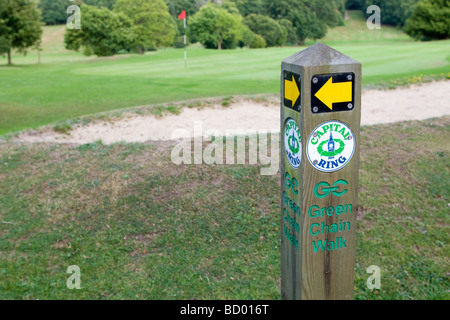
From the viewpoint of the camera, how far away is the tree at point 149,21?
47.6m

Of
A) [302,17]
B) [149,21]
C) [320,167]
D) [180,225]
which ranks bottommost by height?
[180,225]

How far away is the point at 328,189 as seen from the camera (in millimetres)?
2586

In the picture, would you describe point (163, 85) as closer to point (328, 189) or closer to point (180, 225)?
point (180, 225)

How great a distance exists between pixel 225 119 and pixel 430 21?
142 feet

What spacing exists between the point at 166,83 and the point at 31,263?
44.1 feet

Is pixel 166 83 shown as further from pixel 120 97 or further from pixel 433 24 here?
pixel 433 24

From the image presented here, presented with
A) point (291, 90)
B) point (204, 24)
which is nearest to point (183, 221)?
point (291, 90)

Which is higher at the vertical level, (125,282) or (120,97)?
(120,97)

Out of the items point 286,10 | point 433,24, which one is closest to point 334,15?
point 286,10

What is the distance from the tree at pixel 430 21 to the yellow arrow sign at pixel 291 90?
49.5 m

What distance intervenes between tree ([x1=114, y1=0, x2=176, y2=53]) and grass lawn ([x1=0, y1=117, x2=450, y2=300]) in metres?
42.3

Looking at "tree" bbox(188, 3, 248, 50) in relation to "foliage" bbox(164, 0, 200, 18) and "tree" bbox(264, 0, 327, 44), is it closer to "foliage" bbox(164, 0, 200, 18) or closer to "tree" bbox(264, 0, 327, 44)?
"tree" bbox(264, 0, 327, 44)

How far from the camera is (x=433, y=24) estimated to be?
46156mm

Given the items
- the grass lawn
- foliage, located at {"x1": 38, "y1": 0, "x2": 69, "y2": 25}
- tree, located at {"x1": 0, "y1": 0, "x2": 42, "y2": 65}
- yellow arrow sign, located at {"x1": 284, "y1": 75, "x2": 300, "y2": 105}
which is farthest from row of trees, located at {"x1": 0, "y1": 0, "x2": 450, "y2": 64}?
yellow arrow sign, located at {"x1": 284, "y1": 75, "x2": 300, "y2": 105}
